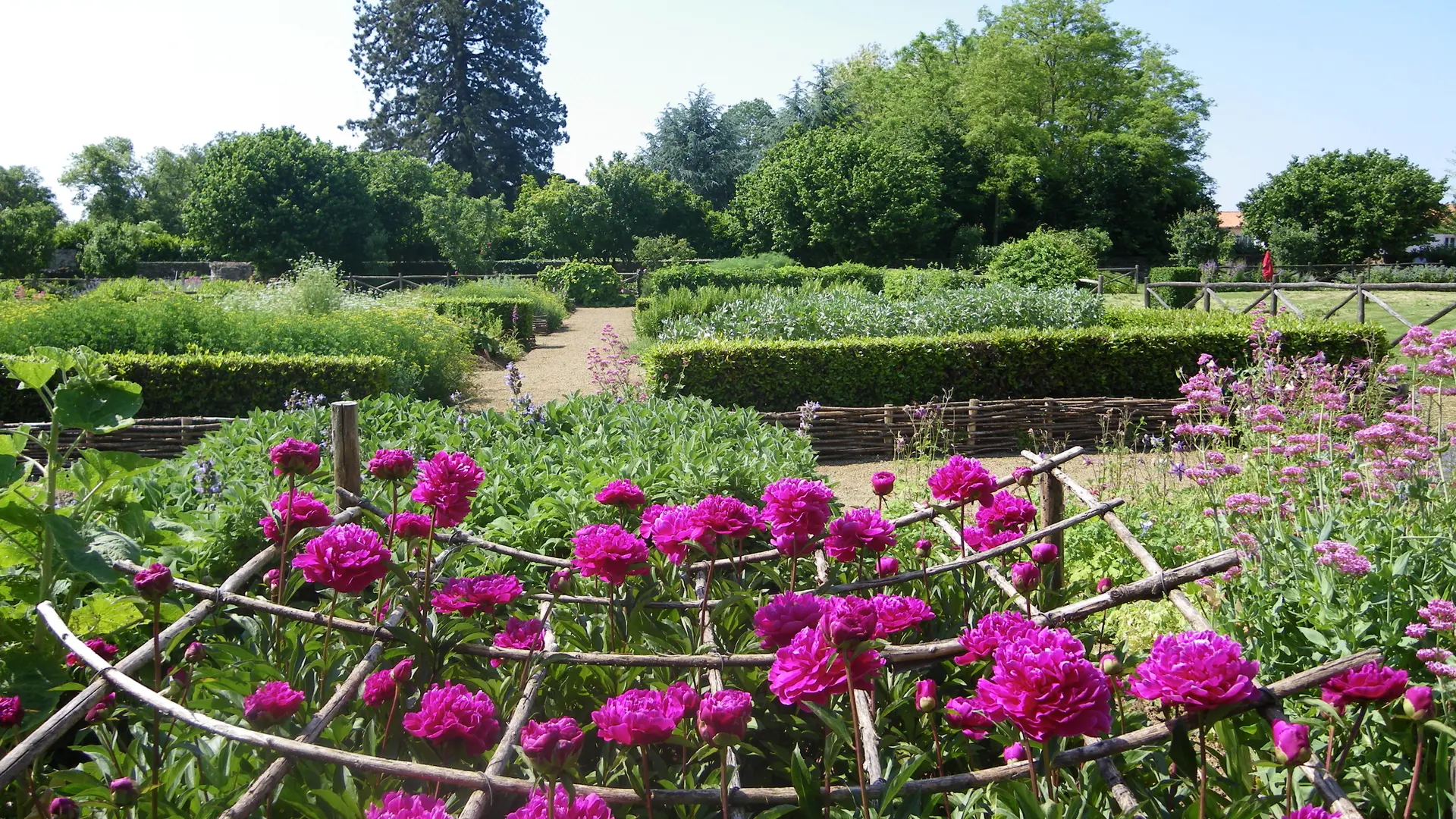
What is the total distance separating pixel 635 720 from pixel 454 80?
2147 inches

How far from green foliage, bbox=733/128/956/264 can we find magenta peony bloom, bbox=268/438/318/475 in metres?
32.0

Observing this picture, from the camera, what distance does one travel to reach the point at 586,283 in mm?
28953

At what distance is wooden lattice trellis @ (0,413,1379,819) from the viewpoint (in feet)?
4.83

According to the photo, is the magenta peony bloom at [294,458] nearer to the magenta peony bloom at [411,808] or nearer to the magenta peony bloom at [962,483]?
the magenta peony bloom at [411,808]

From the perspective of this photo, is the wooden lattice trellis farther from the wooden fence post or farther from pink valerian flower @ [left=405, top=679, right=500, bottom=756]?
the wooden fence post

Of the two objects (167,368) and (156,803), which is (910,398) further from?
(156,803)

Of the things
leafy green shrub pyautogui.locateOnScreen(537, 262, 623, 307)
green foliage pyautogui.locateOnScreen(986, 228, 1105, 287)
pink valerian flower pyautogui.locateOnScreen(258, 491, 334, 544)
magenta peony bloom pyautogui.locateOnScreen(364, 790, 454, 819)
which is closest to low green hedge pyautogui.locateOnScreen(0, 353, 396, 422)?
pink valerian flower pyautogui.locateOnScreen(258, 491, 334, 544)

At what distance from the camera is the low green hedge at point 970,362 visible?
31.1 ft

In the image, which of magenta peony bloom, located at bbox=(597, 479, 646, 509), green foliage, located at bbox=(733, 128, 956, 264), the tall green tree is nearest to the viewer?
magenta peony bloom, located at bbox=(597, 479, 646, 509)

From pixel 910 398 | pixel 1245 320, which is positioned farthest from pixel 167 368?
pixel 1245 320

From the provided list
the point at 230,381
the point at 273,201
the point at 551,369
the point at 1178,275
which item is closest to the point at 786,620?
the point at 230,381

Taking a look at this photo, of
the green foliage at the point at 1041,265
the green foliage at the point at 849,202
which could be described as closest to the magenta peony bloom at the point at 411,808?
the green foliage at the point at 1041,265

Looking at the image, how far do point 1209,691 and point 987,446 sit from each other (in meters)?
7.75

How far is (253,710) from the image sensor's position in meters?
1.55
